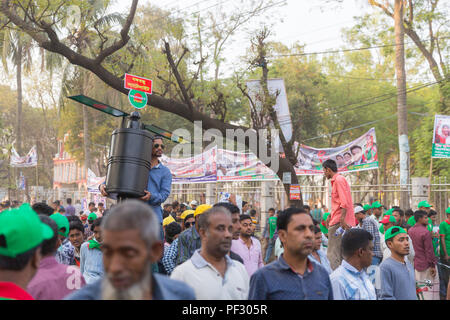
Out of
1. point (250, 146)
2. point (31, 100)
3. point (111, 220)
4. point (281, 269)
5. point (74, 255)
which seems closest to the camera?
point (111, 220)

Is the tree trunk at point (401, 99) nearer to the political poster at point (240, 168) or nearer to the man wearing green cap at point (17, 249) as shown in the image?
the political poster at point (240, 168)

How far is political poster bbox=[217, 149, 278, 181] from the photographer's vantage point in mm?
18297

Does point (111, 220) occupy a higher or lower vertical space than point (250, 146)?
lower

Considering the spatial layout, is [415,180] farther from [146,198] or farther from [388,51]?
[146,198]

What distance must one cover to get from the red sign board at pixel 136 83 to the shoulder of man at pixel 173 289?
19.5ft

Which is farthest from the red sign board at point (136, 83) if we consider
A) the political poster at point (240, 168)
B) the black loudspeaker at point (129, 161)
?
the political poster at point (240, 168)

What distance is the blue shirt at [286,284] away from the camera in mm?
3527

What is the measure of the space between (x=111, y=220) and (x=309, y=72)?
105 ft

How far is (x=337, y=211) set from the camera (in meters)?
8.23

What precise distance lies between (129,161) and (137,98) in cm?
277

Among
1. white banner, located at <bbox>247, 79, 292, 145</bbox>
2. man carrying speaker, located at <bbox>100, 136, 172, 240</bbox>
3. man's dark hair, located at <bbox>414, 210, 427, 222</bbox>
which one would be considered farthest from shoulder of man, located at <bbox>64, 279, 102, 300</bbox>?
white banner, located at <bbox>247, 79, 292, 145</bbox>
